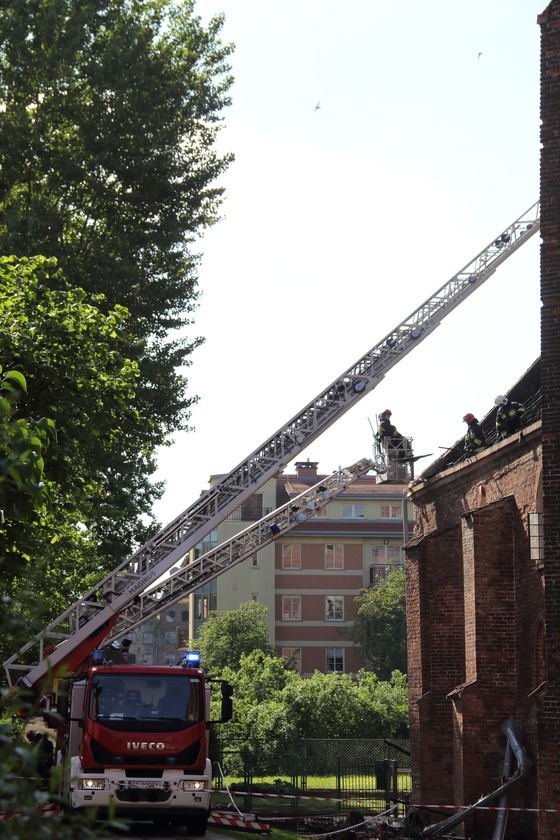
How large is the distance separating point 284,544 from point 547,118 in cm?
6249

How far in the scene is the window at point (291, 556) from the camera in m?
79.2

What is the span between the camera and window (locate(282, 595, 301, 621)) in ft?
256

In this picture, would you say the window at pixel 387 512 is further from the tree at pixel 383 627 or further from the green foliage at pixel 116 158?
the green foliage at pixel 116 158

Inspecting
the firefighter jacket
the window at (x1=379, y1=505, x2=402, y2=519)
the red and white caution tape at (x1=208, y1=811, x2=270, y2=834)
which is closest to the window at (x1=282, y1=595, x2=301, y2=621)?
the window at (x1=379, y1=505, x2=402, y2=519)

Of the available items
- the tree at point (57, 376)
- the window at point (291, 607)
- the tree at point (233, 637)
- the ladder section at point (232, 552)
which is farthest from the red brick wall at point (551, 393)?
the window at point (291, 607)

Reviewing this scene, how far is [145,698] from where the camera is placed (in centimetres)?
1603

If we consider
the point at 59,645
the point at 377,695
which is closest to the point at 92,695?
the point at 59,645

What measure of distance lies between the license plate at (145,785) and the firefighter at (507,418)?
435 inches

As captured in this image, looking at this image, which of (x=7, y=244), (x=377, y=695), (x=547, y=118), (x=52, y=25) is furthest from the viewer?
(x=377, y=695)

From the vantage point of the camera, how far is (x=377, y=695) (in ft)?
158

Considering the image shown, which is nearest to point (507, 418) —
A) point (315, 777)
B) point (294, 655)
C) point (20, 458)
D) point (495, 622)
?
point (495, 622)

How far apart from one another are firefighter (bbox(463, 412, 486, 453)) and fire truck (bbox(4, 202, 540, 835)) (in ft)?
7.65

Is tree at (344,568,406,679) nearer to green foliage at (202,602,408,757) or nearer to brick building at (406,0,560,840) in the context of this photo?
green foliage at (202,602,408,757)

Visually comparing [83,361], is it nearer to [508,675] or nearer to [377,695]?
[508,675]
